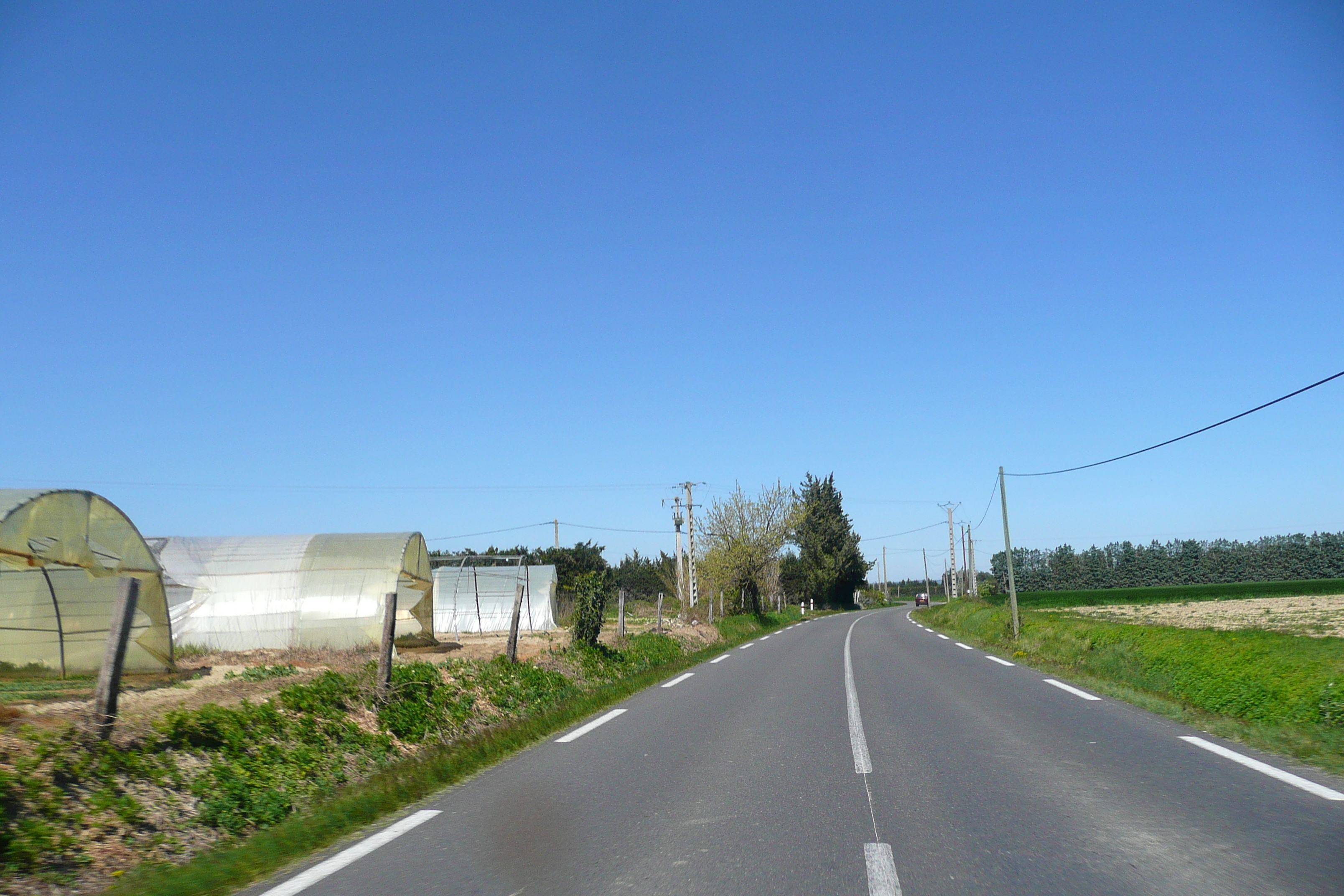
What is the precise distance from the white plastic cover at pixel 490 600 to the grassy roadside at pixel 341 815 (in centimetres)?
2298

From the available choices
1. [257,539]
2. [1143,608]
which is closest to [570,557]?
[1143,608]

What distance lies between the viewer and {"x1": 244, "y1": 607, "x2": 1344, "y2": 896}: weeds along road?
438cm

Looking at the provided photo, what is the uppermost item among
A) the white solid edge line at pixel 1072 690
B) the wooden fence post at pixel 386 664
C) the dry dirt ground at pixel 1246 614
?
the wooden fence post at pixel 386 664

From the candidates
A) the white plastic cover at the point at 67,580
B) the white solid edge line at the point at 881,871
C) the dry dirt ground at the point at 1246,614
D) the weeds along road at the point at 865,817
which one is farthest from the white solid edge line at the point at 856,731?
the dry dirt ground at the point at 1246,614

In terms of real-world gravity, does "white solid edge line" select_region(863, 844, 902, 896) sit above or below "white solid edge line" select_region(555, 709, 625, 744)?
above

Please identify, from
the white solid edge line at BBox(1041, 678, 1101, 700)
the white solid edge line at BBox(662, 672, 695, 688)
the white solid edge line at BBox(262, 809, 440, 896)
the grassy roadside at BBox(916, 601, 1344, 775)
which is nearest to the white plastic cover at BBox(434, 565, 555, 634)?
the white solid edge line at BBox(662, 672, 695, 688)

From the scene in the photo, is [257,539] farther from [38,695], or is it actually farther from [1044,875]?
[1044,875]

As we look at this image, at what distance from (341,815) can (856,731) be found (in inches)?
212

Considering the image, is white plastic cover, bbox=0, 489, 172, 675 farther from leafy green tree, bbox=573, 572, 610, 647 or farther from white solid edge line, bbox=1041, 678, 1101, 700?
white solid edge line, bbox=1041, 678, 1101, 700

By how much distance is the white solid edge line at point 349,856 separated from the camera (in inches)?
174

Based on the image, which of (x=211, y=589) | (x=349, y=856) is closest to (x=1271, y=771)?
(x=349, y=856)

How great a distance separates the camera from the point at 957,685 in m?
13.3

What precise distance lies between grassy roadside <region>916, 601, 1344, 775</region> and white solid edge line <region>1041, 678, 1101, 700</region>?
0.31m

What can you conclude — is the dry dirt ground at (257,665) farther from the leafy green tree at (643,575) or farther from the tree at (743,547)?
the leafy green tree at (643,575)
